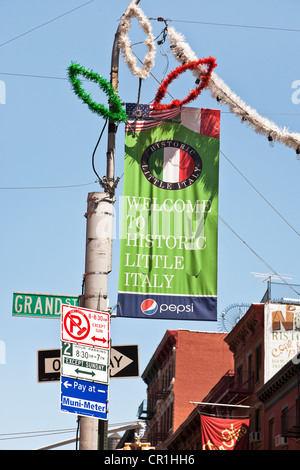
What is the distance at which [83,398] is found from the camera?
9.88m

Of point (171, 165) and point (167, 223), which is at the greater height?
point (171, 165)

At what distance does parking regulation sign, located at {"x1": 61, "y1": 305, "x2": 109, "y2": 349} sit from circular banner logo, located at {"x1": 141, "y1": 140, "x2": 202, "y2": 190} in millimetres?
3316

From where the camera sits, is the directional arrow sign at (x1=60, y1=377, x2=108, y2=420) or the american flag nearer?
the directional arrow sign at (x1=60, y1=377, x2=108, y2=420)

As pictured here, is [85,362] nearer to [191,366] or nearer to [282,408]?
[282,408]

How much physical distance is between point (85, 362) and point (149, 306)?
2.78 meters

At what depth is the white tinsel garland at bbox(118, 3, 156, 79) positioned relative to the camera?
12.2 meters

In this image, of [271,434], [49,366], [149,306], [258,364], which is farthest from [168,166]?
[258,364]

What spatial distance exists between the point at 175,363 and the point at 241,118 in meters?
51.6

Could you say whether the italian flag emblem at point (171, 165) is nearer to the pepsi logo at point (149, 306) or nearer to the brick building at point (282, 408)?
the pepsi logo at point (149, 306)

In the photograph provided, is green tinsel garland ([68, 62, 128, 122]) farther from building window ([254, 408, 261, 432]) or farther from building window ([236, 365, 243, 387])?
building window ([236, 365, 243, 387])

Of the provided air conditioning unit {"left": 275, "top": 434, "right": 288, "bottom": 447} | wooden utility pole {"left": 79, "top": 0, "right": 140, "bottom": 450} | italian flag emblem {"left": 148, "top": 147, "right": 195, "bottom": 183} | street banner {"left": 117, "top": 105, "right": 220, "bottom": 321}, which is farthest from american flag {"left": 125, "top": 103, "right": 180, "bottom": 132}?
air conditioning unit {"left": 275, "top": 434, "right": 288, "bottom": 447}

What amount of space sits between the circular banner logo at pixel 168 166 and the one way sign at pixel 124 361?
10.2 feet

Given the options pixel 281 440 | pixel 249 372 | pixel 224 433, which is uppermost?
pixel 249 372
